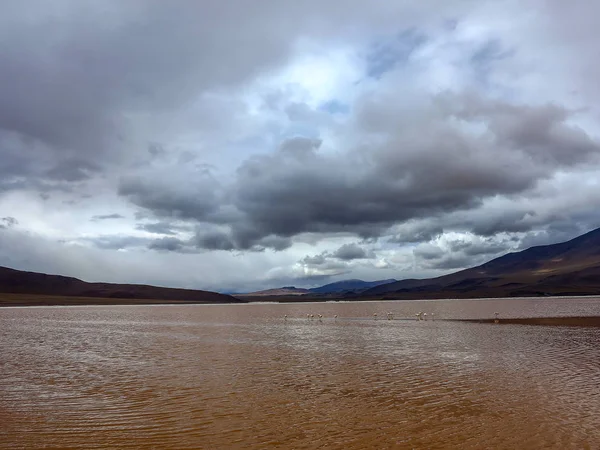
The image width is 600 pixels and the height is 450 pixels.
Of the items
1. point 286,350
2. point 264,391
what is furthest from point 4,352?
point 264,391

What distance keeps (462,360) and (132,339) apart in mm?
27156

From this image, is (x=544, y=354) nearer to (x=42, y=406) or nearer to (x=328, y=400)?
(x=328, y=400)

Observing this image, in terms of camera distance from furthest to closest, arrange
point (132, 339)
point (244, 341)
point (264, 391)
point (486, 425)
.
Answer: point (132, 339) → point (244, 341) → point (264, 391) → point (486, 425)

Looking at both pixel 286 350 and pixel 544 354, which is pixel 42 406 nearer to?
pixel 286 350

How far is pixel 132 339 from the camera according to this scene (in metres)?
40.8

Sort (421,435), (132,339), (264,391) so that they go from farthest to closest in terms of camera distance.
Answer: (132,339), (264,391), (421,435)

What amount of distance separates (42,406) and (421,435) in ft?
40.3

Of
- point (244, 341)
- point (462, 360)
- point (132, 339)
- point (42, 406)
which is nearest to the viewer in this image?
Answer: point (42, 406)

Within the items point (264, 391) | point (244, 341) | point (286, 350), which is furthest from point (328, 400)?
point (244, 341)

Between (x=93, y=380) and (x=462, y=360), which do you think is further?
(x=462, y=360)

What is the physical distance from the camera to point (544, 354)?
1096 inches

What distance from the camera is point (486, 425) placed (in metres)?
13.9

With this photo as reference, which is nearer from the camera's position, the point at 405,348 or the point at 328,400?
the point at 328,400

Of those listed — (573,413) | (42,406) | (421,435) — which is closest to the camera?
(421,435)
